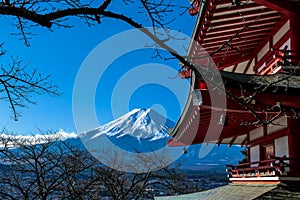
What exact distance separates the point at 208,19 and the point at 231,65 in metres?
3.51

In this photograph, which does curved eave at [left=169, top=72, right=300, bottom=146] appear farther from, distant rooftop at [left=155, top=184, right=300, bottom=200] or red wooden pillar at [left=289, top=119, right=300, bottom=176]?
distant rooftop at [left=155, top=184, right=300, bottom=200]

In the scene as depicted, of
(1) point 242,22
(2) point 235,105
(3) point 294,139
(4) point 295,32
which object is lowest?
(3) point 294,139

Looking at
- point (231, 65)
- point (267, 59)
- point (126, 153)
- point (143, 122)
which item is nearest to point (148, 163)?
point (126, 153)

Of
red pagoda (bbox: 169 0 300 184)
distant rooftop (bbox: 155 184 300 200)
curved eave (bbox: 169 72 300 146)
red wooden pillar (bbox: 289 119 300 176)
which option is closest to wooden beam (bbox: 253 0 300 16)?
red pagoda (bbox: 169 0 300 184)

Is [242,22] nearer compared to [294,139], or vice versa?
[294,139]

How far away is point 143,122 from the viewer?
65125 mm

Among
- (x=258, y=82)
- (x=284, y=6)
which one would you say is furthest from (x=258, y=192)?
(x=284, y=6)

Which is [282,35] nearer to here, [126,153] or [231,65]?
[231,65]

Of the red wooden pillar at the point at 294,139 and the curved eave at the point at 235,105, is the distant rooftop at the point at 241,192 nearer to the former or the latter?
the red wooden pillar at the point at 294,139

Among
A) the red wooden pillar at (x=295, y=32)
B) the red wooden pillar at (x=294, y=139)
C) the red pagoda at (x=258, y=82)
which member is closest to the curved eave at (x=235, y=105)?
the red pagoda at (x=258, y=82)

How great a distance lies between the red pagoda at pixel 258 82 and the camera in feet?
15.5

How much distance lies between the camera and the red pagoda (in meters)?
4.72

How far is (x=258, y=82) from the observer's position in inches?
190

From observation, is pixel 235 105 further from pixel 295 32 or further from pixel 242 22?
pixel 242 22
